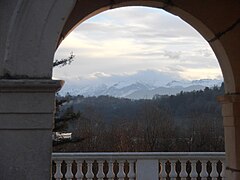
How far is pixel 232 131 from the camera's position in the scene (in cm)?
625

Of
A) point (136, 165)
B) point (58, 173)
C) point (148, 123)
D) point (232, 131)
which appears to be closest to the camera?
point (232, 131)

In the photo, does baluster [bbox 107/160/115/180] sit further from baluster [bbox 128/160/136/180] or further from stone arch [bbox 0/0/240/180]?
stone arch [bbox 0/0/240/180]

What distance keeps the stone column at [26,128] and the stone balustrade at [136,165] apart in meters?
3.89

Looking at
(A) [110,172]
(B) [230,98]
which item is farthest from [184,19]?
(A) [110,172]

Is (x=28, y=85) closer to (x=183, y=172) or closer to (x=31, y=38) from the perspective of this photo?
(x=31, y=38)

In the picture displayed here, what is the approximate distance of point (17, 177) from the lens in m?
3.80

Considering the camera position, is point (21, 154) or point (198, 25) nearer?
point (21, 154)

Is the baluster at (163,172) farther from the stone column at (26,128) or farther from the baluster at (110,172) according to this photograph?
the stone column at (26,128)

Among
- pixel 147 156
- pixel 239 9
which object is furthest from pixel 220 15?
pixel 147 156

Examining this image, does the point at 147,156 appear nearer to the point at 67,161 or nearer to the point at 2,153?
the point at 67,161

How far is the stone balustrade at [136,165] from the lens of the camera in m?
7.74

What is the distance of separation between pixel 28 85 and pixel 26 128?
0.32 metres

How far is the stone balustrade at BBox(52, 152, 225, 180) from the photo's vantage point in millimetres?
7742

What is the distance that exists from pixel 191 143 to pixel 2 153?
16.2m
